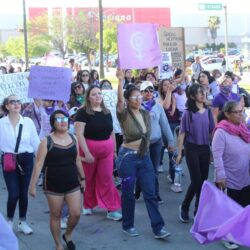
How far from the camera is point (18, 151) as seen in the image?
5.87m

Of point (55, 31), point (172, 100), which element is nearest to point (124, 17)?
point (55, 31)

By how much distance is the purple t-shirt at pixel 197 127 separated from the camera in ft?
20.1

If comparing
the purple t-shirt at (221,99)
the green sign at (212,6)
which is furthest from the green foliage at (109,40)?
the purple t-shirt at (221,99)

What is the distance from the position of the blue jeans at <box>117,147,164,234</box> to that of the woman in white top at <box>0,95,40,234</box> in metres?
1.05

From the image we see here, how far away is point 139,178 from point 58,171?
1.06 metres

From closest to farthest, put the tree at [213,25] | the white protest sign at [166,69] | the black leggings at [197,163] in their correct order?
the black leggings at [197,163], the white protest sign at [166,69], the tree at [213,25]

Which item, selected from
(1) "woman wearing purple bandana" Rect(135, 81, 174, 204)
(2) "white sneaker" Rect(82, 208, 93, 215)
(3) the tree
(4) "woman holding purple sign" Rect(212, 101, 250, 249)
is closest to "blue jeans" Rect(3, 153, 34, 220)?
(2) "white sneaker" Rect(82, 208, 93, 215)

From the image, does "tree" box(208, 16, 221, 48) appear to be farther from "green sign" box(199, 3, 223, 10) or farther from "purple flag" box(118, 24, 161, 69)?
"purple flag" box(118, 24, 161, 69)

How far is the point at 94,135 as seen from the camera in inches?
250

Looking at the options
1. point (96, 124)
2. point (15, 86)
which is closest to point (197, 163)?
point (96, 124)

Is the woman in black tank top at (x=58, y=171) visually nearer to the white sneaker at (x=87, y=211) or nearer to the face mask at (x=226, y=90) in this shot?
the white sneaker at (x=87, y=211)

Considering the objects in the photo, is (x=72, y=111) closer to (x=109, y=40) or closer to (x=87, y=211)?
(x=87, y=211)

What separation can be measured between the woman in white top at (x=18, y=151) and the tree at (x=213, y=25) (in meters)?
83.3

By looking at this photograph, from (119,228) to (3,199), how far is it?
82.5 inches
